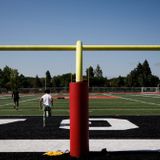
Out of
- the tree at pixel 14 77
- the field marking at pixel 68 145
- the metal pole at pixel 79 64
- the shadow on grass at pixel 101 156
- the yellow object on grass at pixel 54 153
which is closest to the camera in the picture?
the shadow on grass at pixel 101 156

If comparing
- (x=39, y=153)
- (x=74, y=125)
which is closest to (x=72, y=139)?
(x=74, y=125)

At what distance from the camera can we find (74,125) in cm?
558

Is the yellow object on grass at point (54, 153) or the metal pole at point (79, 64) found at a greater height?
the metal pole at point (79, 64)

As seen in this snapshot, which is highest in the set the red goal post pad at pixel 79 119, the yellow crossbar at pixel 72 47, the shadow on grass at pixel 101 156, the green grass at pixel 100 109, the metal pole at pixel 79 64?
the yellow crossbar at pixel 72 47

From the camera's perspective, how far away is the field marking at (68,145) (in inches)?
251

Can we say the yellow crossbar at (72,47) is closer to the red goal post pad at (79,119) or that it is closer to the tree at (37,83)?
the red goal post pad at (79,119)

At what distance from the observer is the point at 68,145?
680 cm

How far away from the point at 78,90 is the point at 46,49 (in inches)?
43.3

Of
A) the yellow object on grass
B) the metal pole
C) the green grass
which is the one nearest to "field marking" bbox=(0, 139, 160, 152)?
the yellow object on grass

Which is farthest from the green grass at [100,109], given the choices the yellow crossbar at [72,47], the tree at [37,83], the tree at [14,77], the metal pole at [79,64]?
the tree at [37,83]

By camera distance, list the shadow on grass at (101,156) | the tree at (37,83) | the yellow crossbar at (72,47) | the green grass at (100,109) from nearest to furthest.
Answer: the shadow on grass at (101,156)
the yellow crossbar at (72,47)
the green grass at (100,109)
the tree at (37,83)

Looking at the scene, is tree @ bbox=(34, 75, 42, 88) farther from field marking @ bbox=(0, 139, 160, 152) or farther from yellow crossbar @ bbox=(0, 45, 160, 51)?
yellow crossbar @ bbox=(0, 45, 160, 51)

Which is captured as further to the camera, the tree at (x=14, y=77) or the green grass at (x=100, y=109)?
the tree at (x=14, y=77)

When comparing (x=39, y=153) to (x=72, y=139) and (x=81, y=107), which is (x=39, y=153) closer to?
(x=72, y=139)
